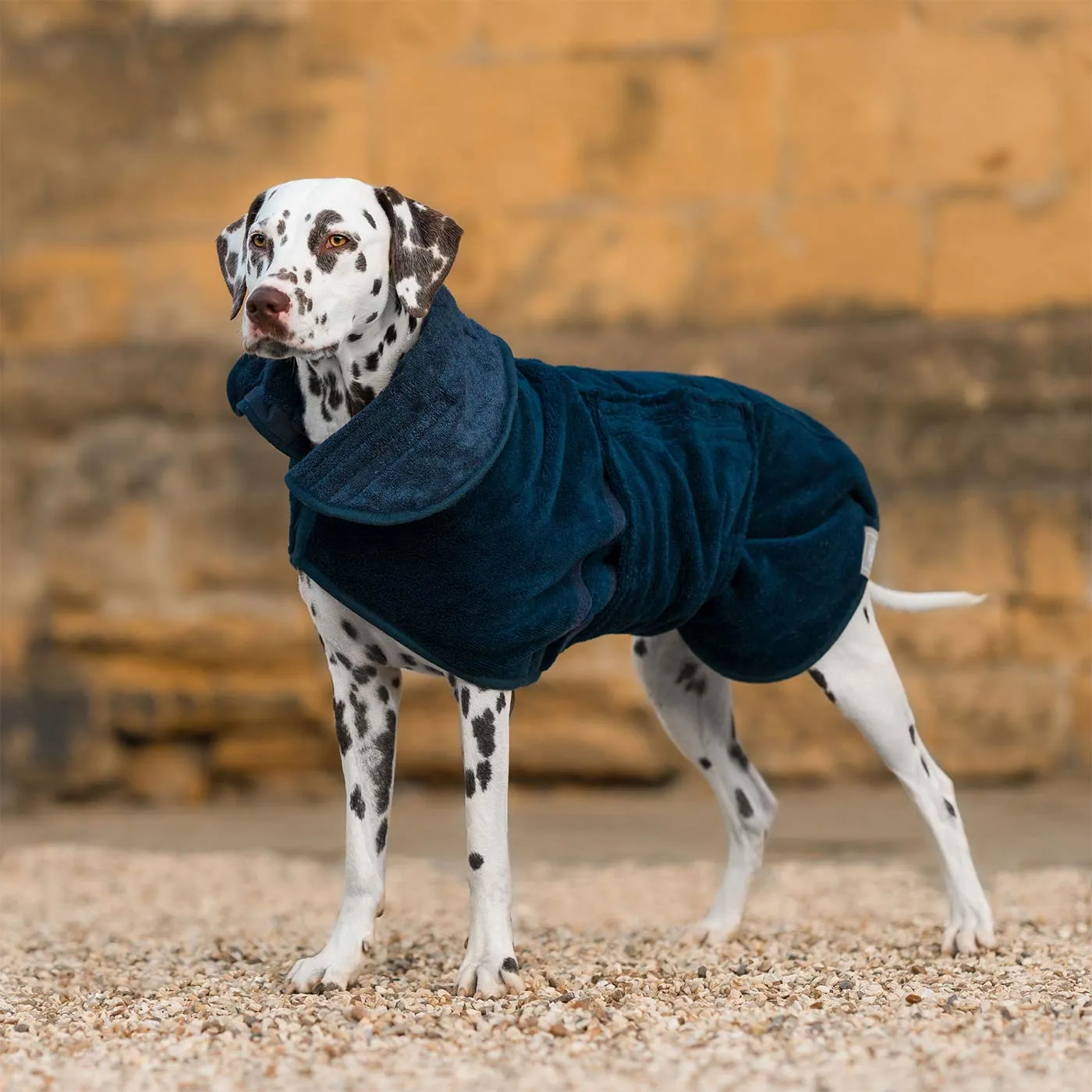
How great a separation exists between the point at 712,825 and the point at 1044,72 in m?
3.85

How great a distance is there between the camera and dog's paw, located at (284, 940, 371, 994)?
14.8 feet

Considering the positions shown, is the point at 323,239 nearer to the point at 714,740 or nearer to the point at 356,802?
the point at 356,802

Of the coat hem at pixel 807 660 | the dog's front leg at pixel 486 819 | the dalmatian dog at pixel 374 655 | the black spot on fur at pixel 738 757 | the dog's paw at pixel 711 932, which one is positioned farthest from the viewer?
the black spot on fur at pixel 738 757

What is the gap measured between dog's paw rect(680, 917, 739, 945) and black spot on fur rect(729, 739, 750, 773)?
0.48m

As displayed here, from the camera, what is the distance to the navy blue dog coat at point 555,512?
4273 mm

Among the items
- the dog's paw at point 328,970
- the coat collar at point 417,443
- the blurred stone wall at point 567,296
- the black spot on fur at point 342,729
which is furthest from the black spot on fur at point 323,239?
the blurred stone wall at point 567,296

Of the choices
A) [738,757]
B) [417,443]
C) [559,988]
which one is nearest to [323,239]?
[417,443]

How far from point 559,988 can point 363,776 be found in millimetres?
762

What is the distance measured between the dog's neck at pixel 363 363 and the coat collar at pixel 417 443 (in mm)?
43

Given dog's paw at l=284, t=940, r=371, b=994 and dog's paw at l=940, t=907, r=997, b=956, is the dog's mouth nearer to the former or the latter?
dog's paw at l=284, t=940, r=371, b=994

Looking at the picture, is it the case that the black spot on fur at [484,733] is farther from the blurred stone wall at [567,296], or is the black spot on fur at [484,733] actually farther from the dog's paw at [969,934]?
the blurred stone wall at [567,296]

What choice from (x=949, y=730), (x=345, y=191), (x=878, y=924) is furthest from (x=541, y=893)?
(x=345, y=191)

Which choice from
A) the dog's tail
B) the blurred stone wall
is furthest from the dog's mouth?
the blurred stone wall

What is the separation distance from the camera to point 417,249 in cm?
430
